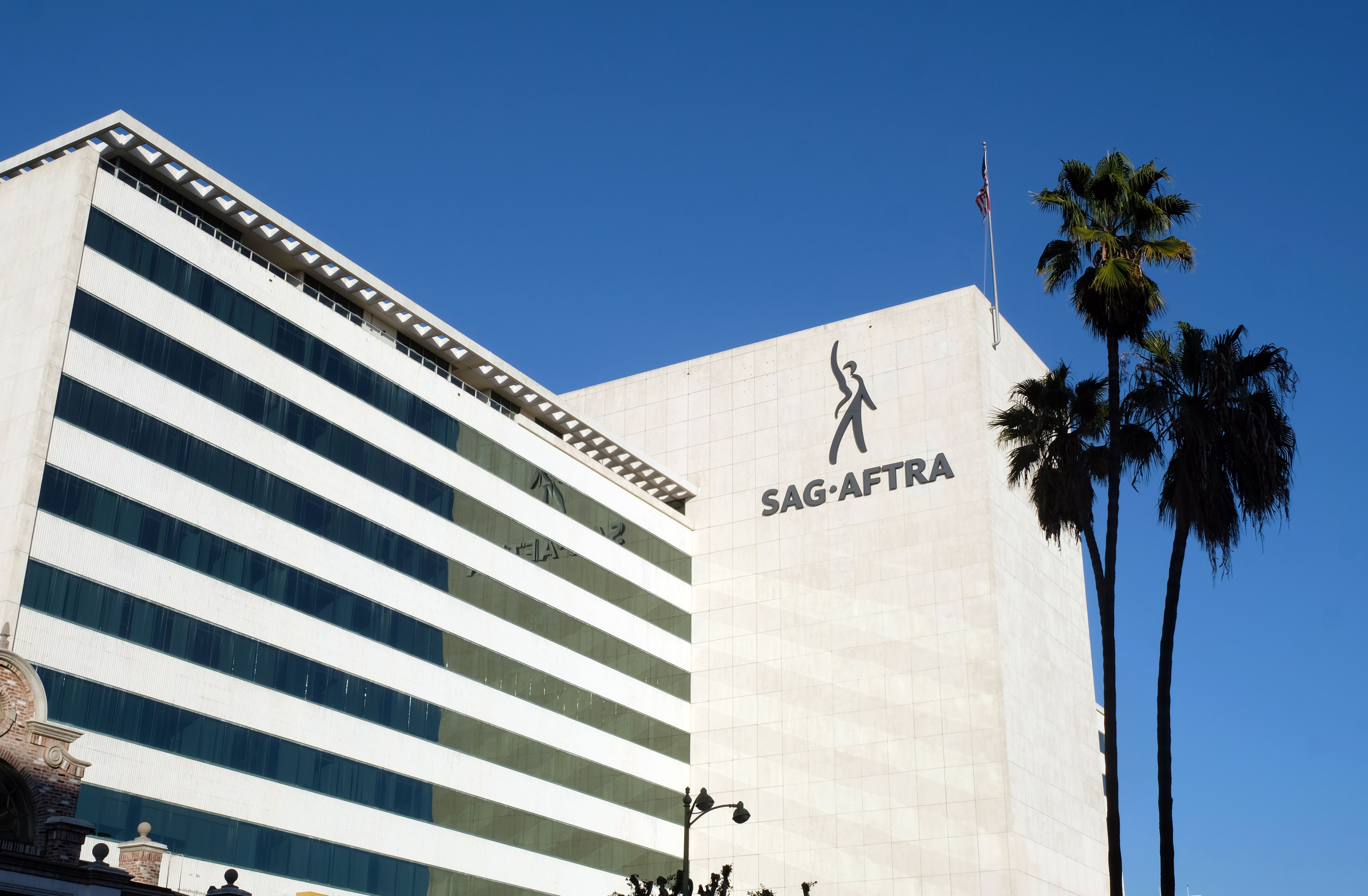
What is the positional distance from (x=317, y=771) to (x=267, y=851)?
340cm

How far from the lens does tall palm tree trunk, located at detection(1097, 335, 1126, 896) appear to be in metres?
33.5

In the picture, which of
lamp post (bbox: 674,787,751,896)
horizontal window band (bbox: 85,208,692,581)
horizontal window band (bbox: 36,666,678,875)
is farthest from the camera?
horizontal window band (bbox: 85,208,692,581)

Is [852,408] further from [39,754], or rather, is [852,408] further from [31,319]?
[39,754]

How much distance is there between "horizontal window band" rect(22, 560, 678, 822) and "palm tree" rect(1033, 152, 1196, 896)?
26.2 meters

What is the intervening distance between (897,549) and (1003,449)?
7.25m

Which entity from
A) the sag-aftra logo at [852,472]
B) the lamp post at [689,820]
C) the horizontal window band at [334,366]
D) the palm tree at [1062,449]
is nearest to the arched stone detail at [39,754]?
the lamp post at [689,820]

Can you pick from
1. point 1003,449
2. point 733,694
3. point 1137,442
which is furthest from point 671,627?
point 1137,442

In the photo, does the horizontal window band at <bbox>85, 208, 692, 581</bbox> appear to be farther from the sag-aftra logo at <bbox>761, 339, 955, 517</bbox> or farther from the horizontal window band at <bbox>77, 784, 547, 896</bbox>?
the horizontal window band at <bbox>77, 784, 547, 896</bbox>

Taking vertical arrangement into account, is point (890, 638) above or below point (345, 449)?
below

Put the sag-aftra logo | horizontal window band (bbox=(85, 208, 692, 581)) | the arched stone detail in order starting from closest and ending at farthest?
the arched stone detail, horizontal window band (bbox=(85, 208, 692, 581)), the sag-aftra logo

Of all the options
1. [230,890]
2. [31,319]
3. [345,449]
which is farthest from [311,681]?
[230,890]

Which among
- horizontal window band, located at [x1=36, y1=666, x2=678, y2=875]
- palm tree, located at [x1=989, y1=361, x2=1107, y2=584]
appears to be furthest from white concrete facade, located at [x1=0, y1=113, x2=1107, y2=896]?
palm tree, located at [x1=989, y1=361, x2=1107, y2=584]

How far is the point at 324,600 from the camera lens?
50188 millimetres

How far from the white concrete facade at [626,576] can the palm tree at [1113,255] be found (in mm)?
Result: 25677
